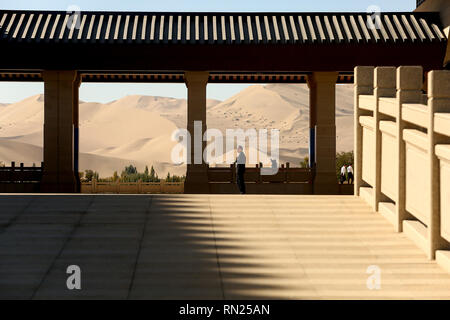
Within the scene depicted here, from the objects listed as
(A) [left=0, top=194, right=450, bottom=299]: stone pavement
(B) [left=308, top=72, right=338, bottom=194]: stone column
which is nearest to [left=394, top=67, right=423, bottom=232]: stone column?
(A) [left=0, top=194, right=450, bottom=299]: stone pavement

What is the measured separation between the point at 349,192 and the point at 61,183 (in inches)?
390

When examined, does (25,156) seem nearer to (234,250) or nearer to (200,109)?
(200,109)

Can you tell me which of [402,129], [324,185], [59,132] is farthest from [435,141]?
[59,132]

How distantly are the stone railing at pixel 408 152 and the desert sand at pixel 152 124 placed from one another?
7418 cm

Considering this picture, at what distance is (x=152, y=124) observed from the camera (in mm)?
149125

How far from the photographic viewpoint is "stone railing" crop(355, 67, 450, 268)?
11.5 m

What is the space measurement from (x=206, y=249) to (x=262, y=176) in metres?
12.8

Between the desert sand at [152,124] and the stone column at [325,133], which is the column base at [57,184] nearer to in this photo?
the stone column at [325,133]

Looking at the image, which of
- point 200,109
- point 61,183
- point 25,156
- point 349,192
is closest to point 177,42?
point 200,109

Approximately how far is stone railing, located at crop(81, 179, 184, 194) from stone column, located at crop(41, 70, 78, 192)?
4460 millimetres

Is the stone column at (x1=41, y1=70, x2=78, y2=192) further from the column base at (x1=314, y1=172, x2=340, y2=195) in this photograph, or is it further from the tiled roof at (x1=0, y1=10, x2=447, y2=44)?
the column base at (x1=314, y1=172, x2=340, y2=195)

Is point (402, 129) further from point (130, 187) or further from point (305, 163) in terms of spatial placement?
point (305, 163)

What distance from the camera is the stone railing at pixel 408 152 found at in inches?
451

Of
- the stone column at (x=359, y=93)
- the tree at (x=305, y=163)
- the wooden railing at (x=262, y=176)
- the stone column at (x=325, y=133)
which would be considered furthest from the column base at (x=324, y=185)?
the tree at (x=305, y=163)
